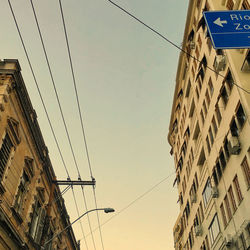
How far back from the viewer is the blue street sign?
5.77 meters

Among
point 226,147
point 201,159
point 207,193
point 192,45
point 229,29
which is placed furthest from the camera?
point 192,45

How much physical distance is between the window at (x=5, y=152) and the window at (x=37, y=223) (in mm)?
5943

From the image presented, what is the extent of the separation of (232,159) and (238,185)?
189 cm

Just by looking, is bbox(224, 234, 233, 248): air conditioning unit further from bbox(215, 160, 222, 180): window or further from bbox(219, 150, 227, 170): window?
bbox(219, 150, 227, 170): window

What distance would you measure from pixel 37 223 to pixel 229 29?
62.2ft

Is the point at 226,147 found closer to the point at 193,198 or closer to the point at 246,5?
the point at 246,5

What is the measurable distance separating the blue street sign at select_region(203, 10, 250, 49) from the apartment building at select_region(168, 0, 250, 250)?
19.9 feet

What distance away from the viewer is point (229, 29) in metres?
5.99

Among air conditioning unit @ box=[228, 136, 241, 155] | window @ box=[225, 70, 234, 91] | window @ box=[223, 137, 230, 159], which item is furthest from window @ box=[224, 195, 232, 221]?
window @ box=[225, 70, 234, 91]

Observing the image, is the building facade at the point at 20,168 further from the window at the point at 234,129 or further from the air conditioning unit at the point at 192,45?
the air conditioning unit at the point at 192,45

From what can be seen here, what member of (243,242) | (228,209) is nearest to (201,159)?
(228,209)

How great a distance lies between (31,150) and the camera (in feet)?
61.3

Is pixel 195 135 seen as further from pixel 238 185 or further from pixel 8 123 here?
pixel 8 123

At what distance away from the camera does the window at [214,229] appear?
23.6 metres
